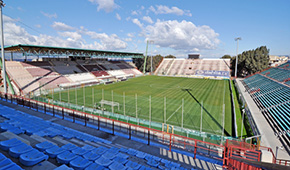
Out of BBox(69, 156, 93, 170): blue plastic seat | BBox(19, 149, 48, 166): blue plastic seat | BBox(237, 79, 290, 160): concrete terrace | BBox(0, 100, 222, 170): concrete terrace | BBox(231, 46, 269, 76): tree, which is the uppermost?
BBox(231, 46, 269, 76): tree

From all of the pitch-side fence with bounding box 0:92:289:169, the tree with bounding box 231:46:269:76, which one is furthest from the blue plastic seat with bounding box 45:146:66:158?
the tree with bounding box 231:46:269:76

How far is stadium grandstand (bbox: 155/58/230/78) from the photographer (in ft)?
196

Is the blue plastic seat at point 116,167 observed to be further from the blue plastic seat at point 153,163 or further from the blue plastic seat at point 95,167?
the blue plastic seat at point 153,163

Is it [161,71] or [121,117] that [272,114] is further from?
[161,71]

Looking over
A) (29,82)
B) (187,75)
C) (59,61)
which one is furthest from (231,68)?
(29,82)

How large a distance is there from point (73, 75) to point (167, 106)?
30579 mm

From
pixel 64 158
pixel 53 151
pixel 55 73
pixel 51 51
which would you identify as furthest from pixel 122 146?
pixel 55 73

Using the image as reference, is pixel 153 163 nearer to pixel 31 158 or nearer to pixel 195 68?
pixel 31 158

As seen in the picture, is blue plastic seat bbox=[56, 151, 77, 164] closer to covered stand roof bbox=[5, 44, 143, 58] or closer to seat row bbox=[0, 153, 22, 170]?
seat row bbox=[0, 153, 22, 170]

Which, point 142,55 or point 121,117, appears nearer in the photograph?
point 121,117

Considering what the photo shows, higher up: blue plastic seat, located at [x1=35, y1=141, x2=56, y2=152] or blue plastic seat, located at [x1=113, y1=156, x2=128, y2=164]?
blue plastic seat, located at [x1=35, y1=141, x2=56, y2=152]

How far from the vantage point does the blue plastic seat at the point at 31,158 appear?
4.77m

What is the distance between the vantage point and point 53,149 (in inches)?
236

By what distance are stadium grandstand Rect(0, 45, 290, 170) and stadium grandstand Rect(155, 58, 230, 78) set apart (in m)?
24.3
